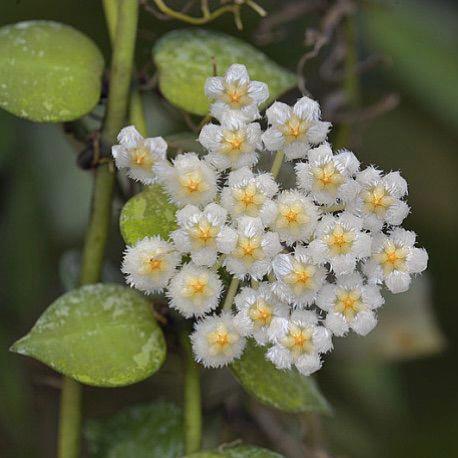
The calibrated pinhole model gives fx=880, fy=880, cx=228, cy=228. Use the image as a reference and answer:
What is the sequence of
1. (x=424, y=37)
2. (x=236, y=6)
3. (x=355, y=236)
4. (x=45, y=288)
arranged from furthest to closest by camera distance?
(x=424, y=37), (x=45, y=288), (x=236, y=6), (x=355, y=236)

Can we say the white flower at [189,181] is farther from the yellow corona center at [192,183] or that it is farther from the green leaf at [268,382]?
the green leaf at [268,382]

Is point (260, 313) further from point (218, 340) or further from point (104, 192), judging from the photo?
point (104, 192)

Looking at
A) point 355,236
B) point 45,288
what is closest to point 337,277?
point 355,236

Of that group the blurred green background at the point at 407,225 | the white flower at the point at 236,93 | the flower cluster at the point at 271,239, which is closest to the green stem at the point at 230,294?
the flower cluster at the point at 271,239

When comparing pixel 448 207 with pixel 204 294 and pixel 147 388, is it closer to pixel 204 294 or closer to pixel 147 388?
pixel 147 388

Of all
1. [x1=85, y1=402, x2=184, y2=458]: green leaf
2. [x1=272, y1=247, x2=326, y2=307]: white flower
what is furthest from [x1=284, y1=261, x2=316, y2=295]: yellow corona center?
[x1=85, y1=402, x2=184, y2=458]: green leaf

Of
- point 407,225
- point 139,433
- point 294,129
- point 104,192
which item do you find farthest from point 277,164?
point 407,225

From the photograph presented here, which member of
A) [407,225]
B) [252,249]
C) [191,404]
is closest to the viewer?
[252,249]
